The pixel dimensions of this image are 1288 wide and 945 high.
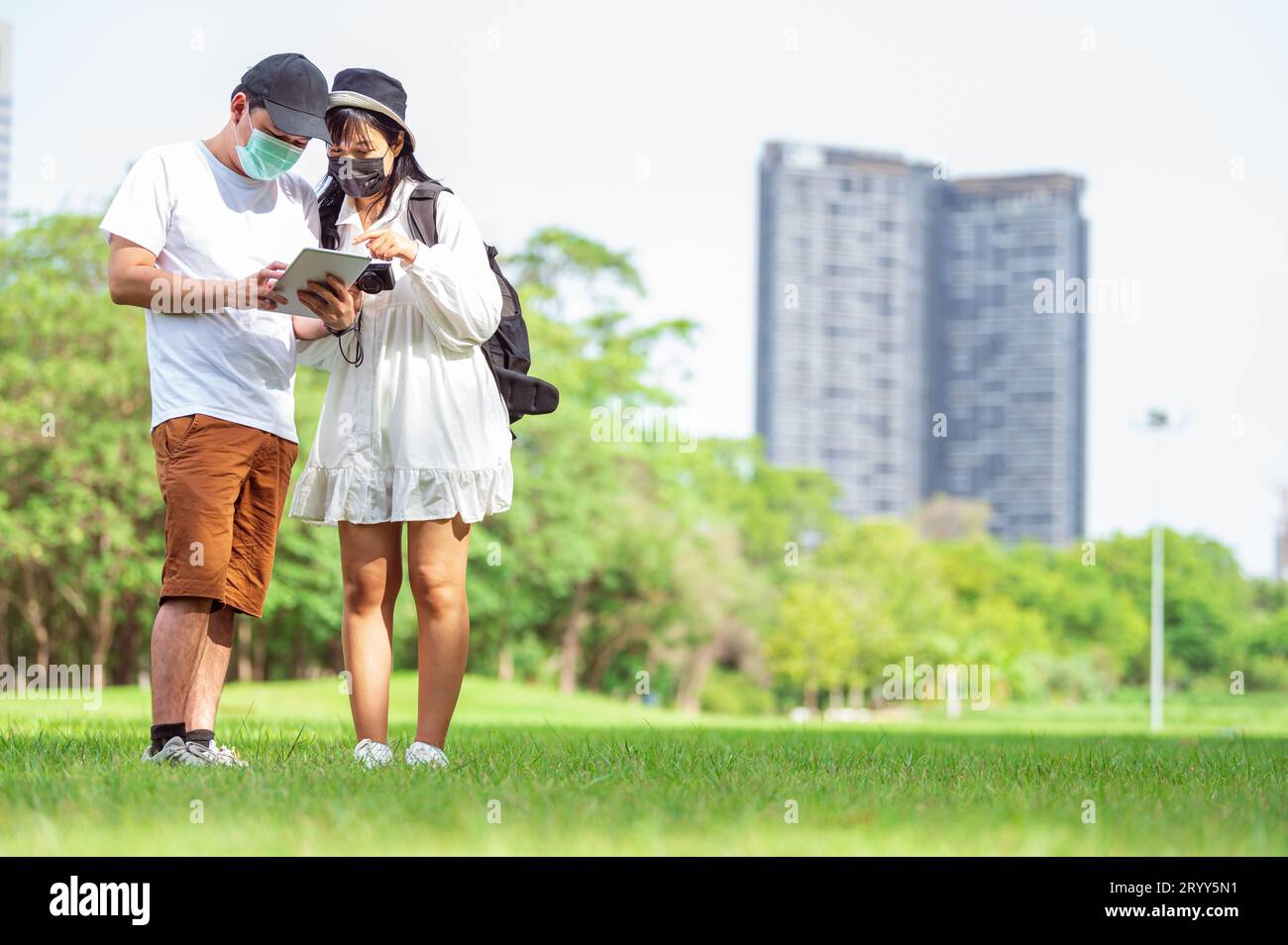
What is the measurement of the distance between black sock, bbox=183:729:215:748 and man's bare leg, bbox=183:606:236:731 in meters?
0.03

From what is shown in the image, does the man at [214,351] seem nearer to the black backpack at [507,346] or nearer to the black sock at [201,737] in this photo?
the black sock at [201,737]

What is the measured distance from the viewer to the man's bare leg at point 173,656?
13.2 ft

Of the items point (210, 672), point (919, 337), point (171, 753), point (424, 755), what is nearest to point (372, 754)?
point (424, 755)

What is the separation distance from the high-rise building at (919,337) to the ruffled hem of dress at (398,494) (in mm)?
88139

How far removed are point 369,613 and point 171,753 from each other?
2.22 ft

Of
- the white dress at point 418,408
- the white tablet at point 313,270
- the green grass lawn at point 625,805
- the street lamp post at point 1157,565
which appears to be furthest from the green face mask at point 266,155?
the street lamp post at point 1157,565

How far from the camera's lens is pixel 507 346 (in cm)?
430

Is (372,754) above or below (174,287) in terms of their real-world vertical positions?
below

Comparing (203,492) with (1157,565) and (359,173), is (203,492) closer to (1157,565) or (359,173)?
(359,173)
